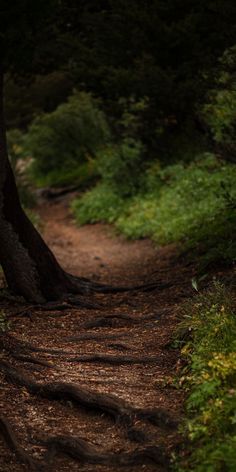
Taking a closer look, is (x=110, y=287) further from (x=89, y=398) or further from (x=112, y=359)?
(x=89, y=398)

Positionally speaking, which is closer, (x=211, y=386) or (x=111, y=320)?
(x=211, y=386)

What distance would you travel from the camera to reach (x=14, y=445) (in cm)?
539

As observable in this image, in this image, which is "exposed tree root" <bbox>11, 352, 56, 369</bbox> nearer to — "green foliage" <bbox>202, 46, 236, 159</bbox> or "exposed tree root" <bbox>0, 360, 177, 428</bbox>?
"exposed tree root" <bbox>0, 360, 177, 428</bbox>

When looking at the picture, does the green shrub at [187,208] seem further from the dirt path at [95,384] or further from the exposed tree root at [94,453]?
the exposed tree root at [94,453]

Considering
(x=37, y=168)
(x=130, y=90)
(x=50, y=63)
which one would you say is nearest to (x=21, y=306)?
(x=50, y=63)

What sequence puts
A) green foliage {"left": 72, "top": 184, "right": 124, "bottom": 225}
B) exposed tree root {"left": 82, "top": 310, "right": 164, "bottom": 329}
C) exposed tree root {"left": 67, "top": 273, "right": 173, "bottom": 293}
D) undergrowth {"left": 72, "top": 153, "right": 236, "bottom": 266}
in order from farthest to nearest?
green foliage {"left": 72, "top": 184, "right": 124, "bottom": 225} → undergrowth {"left": 72, "top": 153, "right": 236, "bottom": 266} → exposed tree root {"left": 67, "top": 273, "right": 173, "bottom": 293} → exposed tree root {"left": 82, "top": 310, "right": 164, "bottom": 329}

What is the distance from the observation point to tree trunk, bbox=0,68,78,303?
9.46m

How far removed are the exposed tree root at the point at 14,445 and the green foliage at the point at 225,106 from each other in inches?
273

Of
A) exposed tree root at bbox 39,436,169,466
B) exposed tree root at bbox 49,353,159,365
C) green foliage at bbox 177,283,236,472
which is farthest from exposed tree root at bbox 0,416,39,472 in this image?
exposed tree root at bbox 49,353,159,365

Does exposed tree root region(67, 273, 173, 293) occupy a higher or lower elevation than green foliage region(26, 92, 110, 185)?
higher

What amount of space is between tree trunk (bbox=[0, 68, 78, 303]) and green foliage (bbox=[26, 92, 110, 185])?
645 inches

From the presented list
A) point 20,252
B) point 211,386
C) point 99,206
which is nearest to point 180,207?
point 99,206

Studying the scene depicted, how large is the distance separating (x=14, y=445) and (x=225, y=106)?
774 cm

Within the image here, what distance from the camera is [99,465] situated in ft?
17.1
